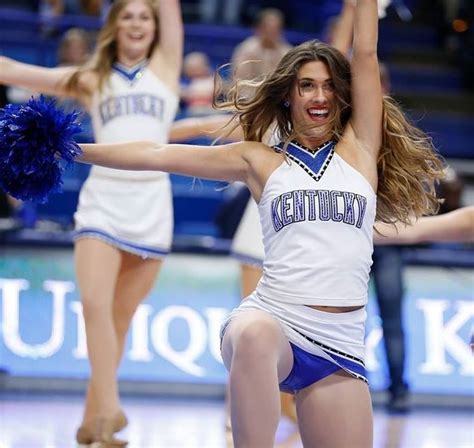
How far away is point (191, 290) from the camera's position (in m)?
7.01

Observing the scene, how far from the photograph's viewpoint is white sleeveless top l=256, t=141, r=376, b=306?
11.3ft

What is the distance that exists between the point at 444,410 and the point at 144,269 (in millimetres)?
2426

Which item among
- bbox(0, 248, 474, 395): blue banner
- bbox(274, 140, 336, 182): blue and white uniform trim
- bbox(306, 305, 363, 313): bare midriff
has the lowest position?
bbox(0, 248, 474, 395): blue banner

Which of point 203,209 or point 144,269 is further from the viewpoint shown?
point 203,209

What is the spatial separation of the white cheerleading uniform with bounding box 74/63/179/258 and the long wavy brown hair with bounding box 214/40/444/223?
1.47 metres

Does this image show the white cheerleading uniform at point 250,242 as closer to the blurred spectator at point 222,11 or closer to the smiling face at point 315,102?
the smiling face at point 315,102

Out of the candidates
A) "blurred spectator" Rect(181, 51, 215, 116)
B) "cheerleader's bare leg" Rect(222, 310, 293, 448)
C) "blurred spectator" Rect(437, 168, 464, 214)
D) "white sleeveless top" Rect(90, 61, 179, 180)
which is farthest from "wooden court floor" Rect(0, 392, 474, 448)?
"blurred spectator" Rect(181, 51, 215, 116)

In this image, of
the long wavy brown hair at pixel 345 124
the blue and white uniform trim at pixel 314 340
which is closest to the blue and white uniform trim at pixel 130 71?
the long wavy brown hair at pixel 345 124

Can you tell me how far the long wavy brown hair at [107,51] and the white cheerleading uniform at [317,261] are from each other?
2.03 meters

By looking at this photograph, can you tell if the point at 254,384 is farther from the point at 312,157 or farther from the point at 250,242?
the point at 250,242

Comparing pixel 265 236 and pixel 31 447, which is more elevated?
pixel 265 236

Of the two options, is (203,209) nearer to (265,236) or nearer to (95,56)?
→ (95,56)

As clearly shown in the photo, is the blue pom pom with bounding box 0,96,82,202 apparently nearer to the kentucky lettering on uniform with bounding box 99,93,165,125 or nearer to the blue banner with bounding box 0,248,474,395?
the kentucky lettering on uniform with bounding box 99,93,165,125

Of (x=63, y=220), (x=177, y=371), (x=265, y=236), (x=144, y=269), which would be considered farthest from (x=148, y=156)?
(x=63, y=220)
